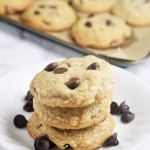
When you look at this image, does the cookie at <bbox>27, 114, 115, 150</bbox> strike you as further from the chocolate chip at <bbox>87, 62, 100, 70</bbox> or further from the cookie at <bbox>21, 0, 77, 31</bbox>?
the cookie at <bbox>21, 0, 77, 31</bbox>

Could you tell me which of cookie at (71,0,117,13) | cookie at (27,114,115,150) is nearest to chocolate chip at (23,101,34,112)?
cookie at (27,114,115,150)

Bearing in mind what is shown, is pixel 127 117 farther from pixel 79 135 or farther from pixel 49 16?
pixel 49 16

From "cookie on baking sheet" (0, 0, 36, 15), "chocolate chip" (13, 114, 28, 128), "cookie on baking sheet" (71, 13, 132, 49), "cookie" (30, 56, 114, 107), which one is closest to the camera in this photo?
"cookie" (30, 56, 114, 107)

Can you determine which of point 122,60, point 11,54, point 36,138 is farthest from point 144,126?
point 11,54

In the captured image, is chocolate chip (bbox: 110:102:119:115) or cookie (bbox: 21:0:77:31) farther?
cookie (bbox: 21:0:77:31)

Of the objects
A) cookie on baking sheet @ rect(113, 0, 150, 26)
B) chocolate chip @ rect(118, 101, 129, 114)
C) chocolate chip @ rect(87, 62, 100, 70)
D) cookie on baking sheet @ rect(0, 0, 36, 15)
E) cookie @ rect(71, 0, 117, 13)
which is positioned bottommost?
cookie on baking sheet @ rect(0, 0, 36, 15)

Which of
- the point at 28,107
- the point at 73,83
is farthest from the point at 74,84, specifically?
the point at 28,107

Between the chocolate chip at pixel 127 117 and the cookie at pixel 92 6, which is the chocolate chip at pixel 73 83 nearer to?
the chocolate chip at pixel 127 117
